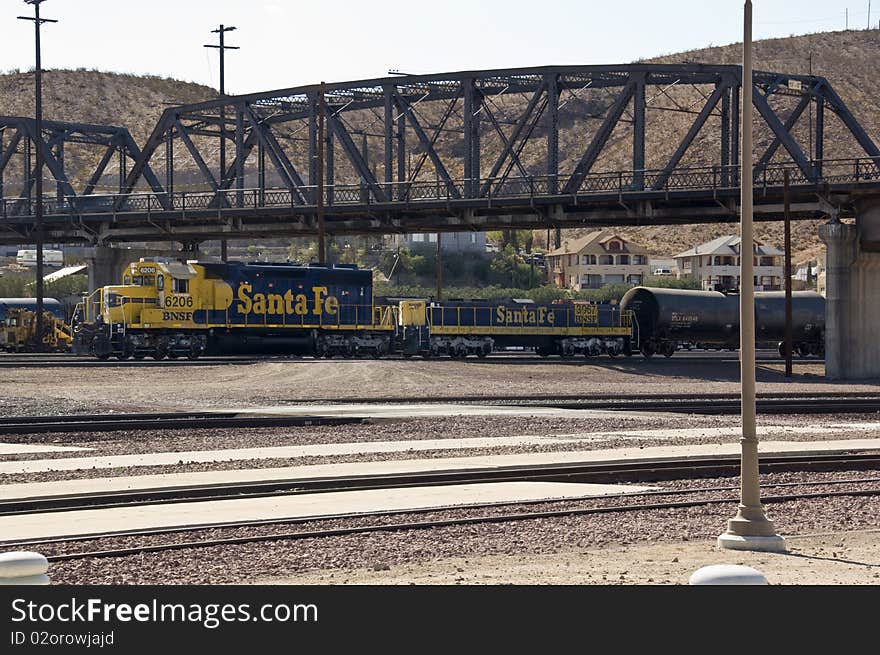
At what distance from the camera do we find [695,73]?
58750mm

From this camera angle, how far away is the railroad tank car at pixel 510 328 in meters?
65.2

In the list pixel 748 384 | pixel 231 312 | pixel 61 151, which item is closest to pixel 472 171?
pixel 231 312

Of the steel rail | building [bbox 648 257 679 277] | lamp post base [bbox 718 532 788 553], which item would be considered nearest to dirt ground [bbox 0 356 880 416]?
the steel rail

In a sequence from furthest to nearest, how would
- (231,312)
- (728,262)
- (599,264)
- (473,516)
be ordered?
(599,264) < (728,262) < (231,312) < (473,516)

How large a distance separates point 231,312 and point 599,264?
86.2 meters

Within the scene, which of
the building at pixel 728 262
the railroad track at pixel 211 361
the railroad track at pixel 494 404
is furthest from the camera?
the building at pixel 728 262

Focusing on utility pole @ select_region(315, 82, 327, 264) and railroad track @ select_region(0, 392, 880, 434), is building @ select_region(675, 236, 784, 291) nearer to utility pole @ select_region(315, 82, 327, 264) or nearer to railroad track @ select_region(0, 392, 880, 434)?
utility pole @ select_region(315, 82, 327, 264)

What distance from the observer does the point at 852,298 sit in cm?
5306

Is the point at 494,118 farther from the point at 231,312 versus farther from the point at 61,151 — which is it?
the point at 61,151

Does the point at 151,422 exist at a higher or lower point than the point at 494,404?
higher

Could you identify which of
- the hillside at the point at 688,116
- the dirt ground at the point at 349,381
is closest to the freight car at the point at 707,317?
the dirt ground at the point at 349,381

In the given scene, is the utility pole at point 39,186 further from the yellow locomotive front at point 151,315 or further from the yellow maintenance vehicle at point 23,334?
the yellow locomotive front at point 151,315

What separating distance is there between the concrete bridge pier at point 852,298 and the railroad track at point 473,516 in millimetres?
32088
